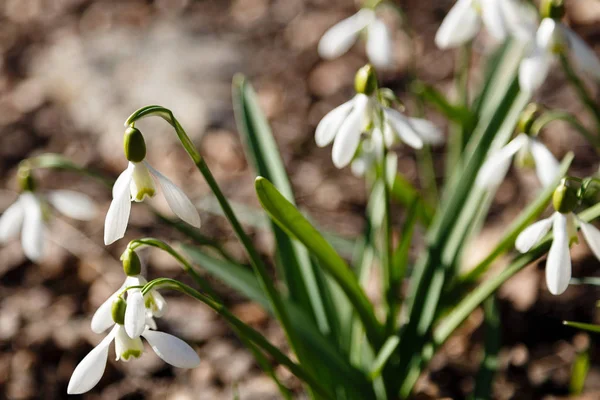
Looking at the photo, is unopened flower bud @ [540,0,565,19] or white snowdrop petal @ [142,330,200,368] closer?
white snowdrop petal @ [142,330,200,368]

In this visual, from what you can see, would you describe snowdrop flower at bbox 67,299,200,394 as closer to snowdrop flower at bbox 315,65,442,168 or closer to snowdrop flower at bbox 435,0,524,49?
snowdrop flower at bbox 315,65,442,168

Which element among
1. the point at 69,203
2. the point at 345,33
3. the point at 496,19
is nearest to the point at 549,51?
the point at 496,19

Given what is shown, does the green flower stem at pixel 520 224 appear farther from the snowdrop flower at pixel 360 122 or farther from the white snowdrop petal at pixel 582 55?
the snowdrop flower at pixel 360 122

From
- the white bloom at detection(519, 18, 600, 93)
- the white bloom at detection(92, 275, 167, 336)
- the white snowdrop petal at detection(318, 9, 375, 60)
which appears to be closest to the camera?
the white bloom at detection(92, 275, 167, 336)

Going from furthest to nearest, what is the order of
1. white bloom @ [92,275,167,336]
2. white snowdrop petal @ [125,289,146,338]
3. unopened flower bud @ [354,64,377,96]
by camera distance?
1. unopened flower bud @ [354,64,377,96]
2. white bloom @ [92,275,167,336]
3. white snowdrop petal @ [125,289,146,338]

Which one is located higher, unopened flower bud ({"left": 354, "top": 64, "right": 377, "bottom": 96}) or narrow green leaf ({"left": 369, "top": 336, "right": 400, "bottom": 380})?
unopened flower bud ({"left": 354, "top": 64, "right": 377, "bottom": 96})

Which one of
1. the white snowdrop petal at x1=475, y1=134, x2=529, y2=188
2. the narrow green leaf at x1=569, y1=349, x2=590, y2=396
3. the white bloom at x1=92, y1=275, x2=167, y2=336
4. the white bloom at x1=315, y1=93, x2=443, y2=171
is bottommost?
the narrow green leaf at x1=569, y1=349, x2=590, y2=396

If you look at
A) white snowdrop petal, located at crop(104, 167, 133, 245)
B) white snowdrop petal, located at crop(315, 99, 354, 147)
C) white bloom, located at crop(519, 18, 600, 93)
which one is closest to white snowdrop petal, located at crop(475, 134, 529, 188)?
white bloom, located at crop(519, 18, 600, 93)

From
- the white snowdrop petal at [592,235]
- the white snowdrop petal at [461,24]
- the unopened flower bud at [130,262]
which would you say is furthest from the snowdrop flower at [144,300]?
the white snowdrop petal at [461,24]
